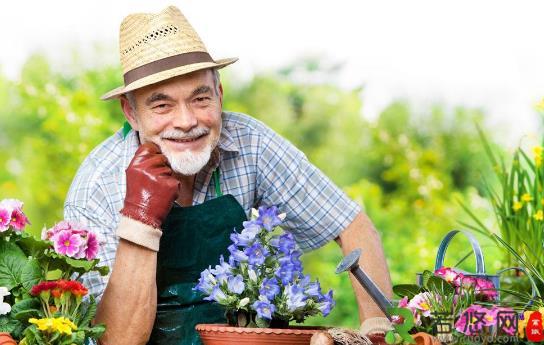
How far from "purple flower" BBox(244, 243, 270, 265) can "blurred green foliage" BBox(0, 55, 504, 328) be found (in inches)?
198

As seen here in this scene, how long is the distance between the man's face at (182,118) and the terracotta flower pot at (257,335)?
1.96 feet

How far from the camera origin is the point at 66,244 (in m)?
2.15

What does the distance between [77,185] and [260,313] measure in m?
0.87

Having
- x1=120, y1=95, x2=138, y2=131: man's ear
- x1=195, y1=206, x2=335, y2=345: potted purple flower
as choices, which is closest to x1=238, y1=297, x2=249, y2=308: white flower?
x1=195, y1=206, x2=335, y2=345: potted purple flower

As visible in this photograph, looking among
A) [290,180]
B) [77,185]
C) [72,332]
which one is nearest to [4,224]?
[72,332]

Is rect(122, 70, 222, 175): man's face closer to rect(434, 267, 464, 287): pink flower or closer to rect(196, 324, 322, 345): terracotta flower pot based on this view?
rect(196, 324, 322, 345): terracotta flower pot

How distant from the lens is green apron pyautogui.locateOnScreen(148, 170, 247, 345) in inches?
101

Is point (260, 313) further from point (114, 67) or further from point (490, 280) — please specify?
point (114, 67)

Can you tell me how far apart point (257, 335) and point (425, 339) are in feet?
1.27

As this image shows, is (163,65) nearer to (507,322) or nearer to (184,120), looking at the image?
(184,120)

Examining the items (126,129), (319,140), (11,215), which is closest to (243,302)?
(11,215)

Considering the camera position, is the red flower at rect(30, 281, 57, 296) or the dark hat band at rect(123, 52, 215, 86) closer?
the red flower at rect(30, 281, 57, 296)

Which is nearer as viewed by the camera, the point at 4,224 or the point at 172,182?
the point at 4,224

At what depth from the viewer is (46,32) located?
23.7 feet
